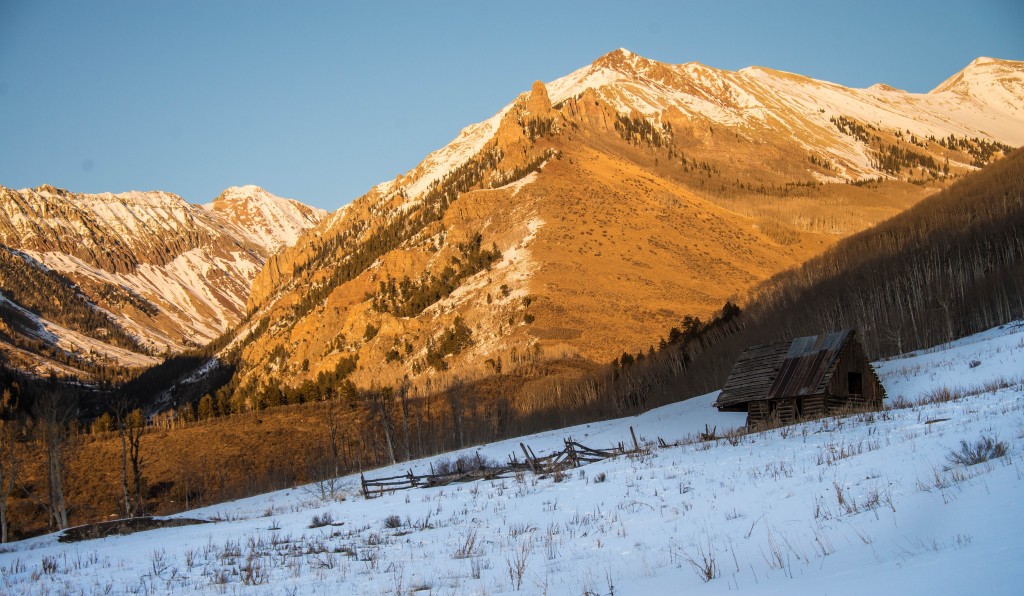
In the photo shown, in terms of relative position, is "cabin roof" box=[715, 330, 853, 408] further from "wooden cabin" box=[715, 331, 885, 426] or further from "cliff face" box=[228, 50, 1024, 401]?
"cliff face" box=[228, 50, 1024, 401]

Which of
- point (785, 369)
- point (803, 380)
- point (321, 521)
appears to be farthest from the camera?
point (785, 369)

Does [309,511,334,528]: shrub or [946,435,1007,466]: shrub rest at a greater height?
[946,435,1007,466]: shrub

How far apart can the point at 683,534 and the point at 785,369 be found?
31.0 m

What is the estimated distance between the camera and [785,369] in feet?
136

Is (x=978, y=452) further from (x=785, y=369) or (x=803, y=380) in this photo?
(x=785, y=369)

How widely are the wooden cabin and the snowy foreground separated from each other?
16213 millimetres

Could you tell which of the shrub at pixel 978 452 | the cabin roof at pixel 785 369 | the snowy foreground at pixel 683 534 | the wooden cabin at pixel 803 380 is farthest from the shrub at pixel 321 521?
the cabin roof at pixel 785 369

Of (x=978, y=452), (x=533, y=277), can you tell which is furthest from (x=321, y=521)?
(x=533, y=277)

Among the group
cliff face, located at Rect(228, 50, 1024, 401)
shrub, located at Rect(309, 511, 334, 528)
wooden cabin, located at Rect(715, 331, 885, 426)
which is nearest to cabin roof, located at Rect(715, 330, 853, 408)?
wooden cabin, located at Rect(715, 331, 885, 426)

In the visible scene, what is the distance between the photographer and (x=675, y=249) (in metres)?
135

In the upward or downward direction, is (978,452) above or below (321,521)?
above

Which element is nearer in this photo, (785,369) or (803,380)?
(803,380)

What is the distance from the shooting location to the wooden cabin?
39.3 metres

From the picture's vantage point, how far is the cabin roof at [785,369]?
39594 millimetres
